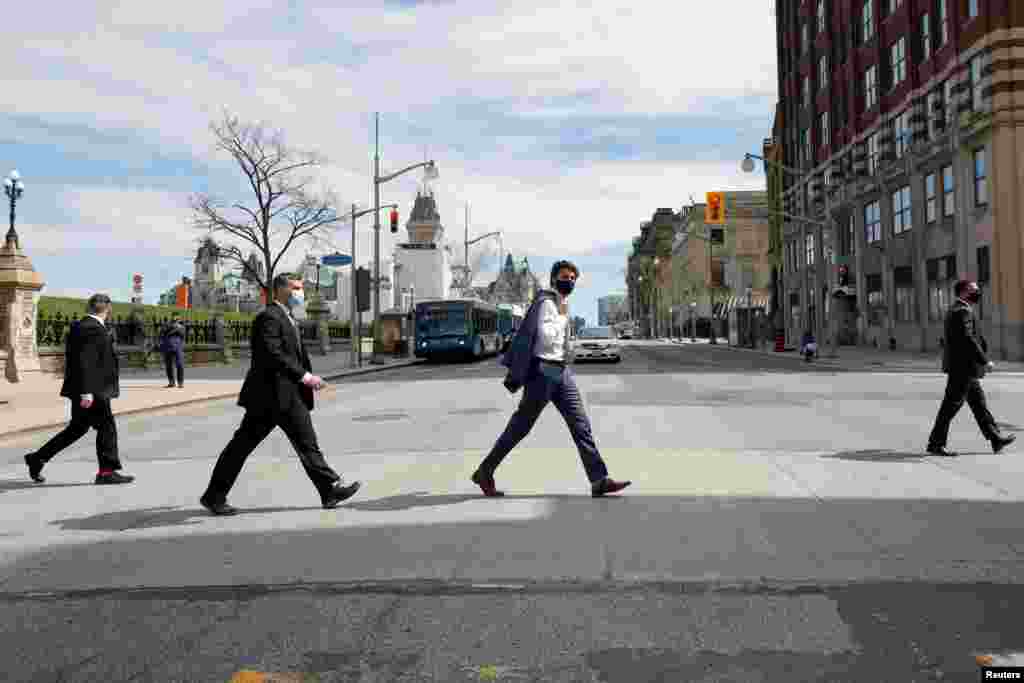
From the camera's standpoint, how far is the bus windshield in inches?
1670

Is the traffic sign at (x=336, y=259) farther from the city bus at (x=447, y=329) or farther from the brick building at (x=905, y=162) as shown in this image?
the brick building at (x=905, y=162)

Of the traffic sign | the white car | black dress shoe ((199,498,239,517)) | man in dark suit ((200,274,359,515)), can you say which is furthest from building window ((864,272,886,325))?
black dress shoe ((199,498,239,517))

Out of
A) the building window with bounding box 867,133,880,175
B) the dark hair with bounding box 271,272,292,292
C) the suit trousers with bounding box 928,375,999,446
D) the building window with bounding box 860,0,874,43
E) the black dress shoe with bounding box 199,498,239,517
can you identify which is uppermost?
the building window with bounding box 860,0,874,43

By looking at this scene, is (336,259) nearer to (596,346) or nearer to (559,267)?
(596,346)

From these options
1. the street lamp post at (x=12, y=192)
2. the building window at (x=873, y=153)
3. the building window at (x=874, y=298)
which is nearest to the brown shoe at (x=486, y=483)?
the street lamp post at (x=12, y=192)

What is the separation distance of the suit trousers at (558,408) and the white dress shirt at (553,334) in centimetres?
9

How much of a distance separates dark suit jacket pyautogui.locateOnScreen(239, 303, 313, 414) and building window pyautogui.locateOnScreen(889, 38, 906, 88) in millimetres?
39635

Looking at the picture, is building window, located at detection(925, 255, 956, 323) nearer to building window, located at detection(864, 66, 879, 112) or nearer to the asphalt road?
building window, located at detection(864, 66, 879, 112)

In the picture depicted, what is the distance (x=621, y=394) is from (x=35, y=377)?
1624 centimetres

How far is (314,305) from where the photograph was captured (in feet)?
179

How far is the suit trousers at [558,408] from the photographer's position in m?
7.28

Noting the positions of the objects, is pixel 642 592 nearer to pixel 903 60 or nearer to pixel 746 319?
pixel 903 60

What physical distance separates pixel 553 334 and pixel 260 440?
2320 millimetres

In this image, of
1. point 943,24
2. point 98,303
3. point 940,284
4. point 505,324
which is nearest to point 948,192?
point 940,284
